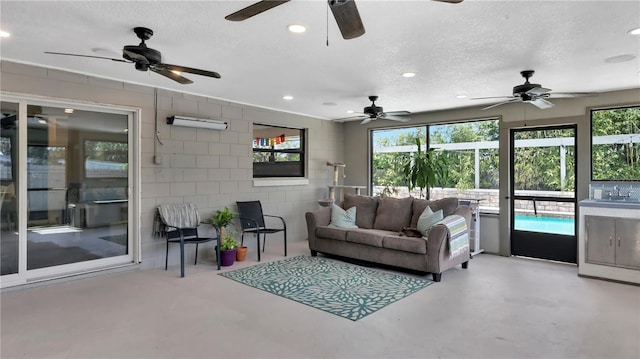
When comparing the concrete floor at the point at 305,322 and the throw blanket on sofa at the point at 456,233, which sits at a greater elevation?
the throw blanket on sofa at the point at 456,233

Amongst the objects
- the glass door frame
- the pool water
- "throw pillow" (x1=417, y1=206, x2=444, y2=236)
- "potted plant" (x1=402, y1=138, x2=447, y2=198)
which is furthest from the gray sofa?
the glass door frame

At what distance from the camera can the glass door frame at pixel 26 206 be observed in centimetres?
390

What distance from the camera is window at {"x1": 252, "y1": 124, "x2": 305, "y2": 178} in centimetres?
633

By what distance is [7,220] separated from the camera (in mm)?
3863

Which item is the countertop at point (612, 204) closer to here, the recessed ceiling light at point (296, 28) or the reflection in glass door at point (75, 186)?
the recessed ceiling light at point (296, 28)

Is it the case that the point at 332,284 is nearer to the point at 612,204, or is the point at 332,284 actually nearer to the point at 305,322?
the point at 305,322

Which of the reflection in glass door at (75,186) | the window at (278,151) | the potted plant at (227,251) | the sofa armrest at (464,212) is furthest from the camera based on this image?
the window at (278,151)

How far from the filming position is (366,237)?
16.1ft

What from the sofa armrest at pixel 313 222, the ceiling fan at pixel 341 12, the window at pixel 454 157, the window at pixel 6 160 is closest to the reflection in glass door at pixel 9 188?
the window at pixel 6 160

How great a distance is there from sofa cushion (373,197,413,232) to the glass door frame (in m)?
3.37

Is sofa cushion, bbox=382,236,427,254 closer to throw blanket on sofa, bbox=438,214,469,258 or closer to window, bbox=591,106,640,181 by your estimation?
throw blanket on sofa, bbox=438,214,469,258

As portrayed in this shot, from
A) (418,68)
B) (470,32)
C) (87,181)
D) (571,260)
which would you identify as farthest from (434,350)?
(87,181)

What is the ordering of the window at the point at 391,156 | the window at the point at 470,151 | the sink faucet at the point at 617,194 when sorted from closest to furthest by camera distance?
the sink faucet at the point at 617,194, the window at the point at 470,151, the window at the point at 391,156

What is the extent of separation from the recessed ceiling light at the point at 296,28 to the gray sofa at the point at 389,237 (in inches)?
107
